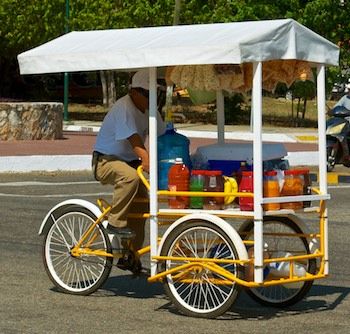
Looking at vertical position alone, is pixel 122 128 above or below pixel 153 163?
above

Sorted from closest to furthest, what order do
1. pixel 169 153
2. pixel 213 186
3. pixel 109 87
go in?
pixel 213 186 → pixel 169 153 → pixel 109 87

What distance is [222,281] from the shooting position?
8.57 meters

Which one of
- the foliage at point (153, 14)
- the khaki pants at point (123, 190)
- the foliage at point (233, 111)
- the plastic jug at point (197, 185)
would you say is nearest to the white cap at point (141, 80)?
the khaki pants at point (123, 190)

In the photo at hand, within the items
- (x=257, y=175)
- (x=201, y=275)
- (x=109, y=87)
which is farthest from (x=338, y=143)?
(x=109, y=87)

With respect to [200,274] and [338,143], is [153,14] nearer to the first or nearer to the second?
[338,143]

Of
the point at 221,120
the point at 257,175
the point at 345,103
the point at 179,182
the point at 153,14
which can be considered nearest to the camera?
the point at 257,175

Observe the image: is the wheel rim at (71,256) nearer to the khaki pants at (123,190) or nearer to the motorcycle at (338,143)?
the khaki pants at (123,190)

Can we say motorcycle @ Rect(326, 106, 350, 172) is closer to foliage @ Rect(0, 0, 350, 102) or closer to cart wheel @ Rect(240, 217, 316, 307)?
cart wheel @ Rect(240, 217, 316, 307)

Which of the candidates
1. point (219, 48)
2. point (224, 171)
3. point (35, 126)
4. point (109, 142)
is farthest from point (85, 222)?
point (35, 126)

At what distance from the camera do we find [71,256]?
9641 mm

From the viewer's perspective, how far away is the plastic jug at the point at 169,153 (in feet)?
29.9

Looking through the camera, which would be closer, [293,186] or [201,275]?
[201,275]

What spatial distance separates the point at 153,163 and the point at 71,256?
3.89 feet

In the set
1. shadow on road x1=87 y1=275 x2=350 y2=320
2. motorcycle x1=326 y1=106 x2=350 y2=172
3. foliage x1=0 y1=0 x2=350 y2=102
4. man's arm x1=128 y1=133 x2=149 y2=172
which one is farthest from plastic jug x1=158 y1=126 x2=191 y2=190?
foliage x1=0 y1=0 x2=350 y2=102
